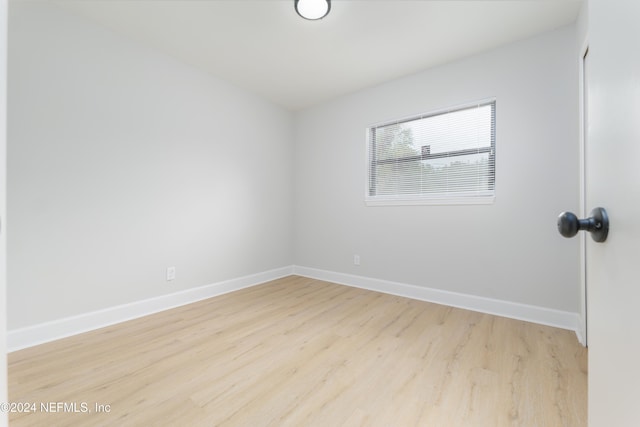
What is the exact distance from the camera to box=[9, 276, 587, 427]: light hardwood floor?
1.25 meters

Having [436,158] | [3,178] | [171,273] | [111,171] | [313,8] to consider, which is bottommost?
[171,273]

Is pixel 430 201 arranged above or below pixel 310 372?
above

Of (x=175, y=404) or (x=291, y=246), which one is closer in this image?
(x=175, y=404)

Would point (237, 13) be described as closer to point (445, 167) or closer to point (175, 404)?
point (445, 167)

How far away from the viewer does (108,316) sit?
7.35 feet

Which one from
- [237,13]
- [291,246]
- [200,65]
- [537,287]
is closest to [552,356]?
[537,287]

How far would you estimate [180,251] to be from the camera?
2.74 metres

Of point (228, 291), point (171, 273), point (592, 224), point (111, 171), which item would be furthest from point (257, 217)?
point (592, 224)

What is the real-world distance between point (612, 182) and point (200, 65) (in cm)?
335

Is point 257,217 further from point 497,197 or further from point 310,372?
point 497,197

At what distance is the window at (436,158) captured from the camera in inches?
101

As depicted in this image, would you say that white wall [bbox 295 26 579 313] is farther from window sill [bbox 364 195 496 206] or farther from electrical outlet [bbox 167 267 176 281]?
electrical outlet [bbox 167 267 176 281]

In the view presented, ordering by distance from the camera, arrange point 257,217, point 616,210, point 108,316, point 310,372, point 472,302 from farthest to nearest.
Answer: point 257,217
point 472,302
point 108,316
point 310,372
point 616,210

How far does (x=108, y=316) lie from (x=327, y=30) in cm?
310
